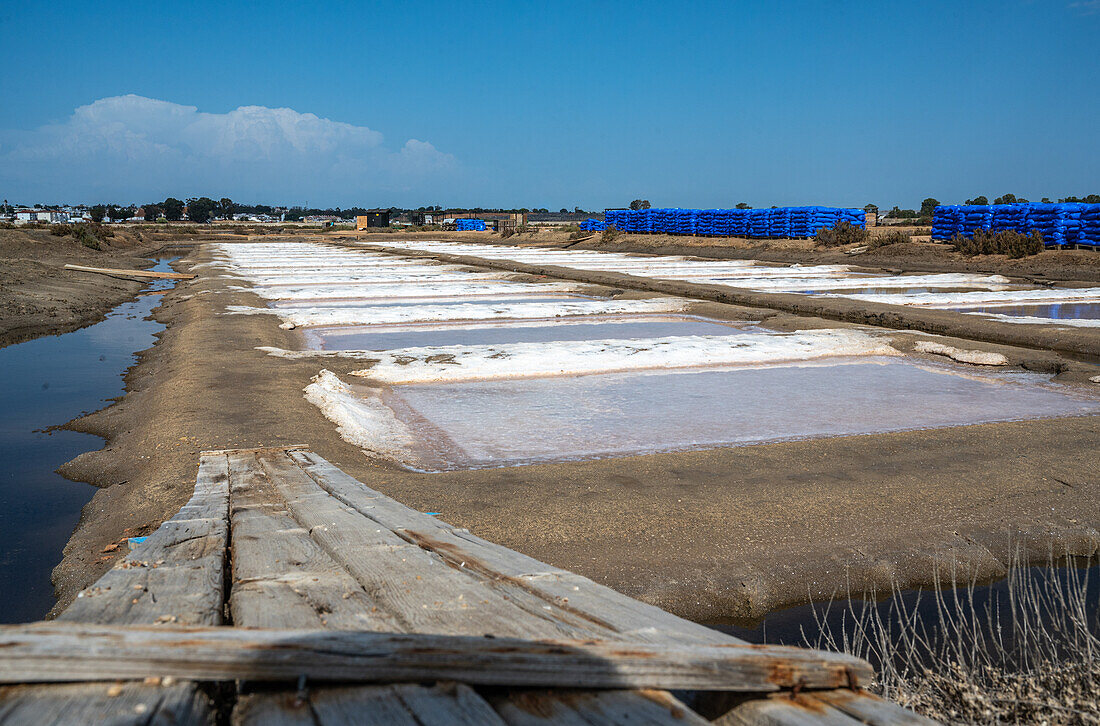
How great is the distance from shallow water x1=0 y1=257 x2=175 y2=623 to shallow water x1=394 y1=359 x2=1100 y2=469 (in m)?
2.44

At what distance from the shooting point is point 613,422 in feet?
22.9

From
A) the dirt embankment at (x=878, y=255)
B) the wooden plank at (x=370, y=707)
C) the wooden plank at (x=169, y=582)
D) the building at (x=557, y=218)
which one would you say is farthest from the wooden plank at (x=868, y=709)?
the building at (x=557, y=218)

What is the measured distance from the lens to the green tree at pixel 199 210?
126875 mm

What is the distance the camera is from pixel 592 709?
161 cm

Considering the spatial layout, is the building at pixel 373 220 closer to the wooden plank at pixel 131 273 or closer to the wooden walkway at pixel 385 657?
the wooden plank at pixel 131 273

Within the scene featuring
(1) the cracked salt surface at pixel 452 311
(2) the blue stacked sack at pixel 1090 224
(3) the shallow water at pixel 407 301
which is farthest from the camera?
(2) the blue stacked sack at pixel 1090 224

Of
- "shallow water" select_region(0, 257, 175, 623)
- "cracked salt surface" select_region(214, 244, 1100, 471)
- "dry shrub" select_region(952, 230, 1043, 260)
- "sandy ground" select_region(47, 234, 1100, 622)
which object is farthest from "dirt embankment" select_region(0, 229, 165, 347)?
"dry shrub" select_region(952, 230, 1043, 260)

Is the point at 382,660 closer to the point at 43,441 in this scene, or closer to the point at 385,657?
the point at 385,657

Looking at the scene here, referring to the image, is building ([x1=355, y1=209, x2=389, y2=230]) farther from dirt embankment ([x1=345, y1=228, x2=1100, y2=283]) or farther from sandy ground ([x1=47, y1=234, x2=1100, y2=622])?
sandy ground ([x1=47, y1=234, x2=1100, y2=622])

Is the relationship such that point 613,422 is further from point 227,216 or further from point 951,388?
point 227,216

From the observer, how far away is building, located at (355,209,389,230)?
78894 millimetres

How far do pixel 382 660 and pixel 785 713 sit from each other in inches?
34.2

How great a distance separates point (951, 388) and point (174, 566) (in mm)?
8037

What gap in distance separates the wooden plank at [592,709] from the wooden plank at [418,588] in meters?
0.27
